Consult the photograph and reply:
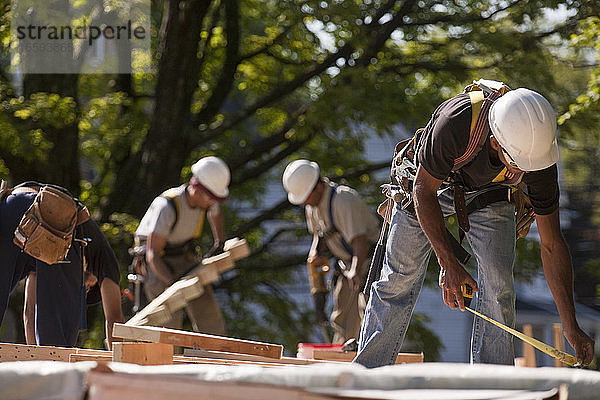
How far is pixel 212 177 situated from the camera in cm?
793

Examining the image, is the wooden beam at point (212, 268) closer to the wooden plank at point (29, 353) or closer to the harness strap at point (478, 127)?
the wooden plank at point (29, 353)

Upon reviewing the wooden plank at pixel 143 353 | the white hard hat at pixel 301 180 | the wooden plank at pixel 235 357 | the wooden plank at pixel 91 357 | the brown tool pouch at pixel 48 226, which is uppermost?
the white hard hat at pixel 301 180

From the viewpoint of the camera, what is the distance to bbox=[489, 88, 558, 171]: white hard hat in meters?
3.64

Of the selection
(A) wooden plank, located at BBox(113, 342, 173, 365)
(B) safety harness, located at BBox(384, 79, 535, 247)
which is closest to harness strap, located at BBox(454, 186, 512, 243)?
(B) safety harness, located at BBox(384, 79, 535, 247)

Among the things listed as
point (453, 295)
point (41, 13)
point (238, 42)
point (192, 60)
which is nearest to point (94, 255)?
point (453, 295)

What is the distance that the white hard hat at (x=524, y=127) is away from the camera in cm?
364

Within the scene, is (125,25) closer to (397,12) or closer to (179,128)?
(179,128)

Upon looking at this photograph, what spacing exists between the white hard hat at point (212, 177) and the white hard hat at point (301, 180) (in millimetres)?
604

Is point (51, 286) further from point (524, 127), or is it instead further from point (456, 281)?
point (524, 127)

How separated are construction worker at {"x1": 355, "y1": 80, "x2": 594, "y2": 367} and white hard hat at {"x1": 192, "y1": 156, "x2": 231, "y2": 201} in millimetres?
3635

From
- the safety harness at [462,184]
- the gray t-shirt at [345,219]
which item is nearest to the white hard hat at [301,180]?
the gray t-shirt at [345,219]

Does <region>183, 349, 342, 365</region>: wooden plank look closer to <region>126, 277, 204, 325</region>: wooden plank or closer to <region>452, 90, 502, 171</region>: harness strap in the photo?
<region>126, 277, 204, 325</region>: wooden plank

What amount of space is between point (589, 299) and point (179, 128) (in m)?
8.94

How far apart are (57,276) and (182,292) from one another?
1245mm
